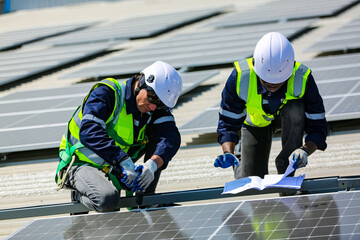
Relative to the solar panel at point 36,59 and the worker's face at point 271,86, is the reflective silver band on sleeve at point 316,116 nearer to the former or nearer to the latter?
the worker's face at point 271,86

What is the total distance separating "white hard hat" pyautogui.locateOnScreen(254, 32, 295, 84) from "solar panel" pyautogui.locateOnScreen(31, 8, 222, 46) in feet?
50.0

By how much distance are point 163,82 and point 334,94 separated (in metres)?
4.42

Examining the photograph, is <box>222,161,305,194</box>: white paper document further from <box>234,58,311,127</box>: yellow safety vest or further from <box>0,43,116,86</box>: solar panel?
<box>0,43,116,86</box>: solar panel

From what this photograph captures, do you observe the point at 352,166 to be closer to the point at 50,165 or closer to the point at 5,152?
the point at 50,165

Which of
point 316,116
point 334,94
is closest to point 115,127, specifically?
point 316,116

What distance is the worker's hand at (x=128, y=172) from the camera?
614cm

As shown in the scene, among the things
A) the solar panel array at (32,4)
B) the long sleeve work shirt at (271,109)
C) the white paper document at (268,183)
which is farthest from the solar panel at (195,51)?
the solar panel array at (32,4)

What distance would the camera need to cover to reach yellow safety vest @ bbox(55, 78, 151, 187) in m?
6.51

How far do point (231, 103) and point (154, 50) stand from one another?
1130 centimetres

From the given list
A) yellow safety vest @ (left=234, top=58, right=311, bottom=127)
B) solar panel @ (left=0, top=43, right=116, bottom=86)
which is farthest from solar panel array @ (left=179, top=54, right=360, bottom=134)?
solar panel @ (left=0, top=43, right=116, bottom=86)

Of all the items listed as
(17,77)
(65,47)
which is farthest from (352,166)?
(65,47)

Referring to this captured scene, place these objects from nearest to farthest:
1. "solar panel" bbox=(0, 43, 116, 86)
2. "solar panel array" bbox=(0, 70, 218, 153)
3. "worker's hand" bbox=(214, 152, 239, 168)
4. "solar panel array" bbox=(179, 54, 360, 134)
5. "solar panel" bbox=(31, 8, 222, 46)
→ "worker's hand" bbox=(214, 152, 239, 168) < "solar panel array" bbox=(179, 54, 360, 134) < "solar panel array" bbox=(0, 70, 218, 153) < "solar panel" bbox=(0, 43, 116, 86) < "solar panel" bbox=(31, 8, 222, 46)

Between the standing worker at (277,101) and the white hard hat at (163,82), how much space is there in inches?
24.1

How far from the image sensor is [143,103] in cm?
645
